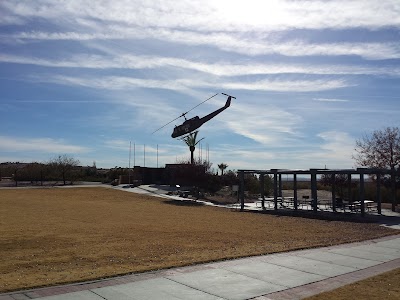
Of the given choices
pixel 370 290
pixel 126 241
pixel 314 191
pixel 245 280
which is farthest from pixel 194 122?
pixel 370 290

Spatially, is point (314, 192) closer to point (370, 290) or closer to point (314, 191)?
point (314, 191)

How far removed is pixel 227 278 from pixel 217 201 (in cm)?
2800

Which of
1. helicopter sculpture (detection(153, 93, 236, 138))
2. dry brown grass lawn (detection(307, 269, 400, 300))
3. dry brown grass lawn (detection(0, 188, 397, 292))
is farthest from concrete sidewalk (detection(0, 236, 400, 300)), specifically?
helicopter sculpture (detection(153, 93, 236, 138))

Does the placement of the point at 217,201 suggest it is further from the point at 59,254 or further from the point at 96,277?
the point at 96,277

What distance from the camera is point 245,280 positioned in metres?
8.70

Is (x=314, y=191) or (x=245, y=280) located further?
(x=314, y=191)

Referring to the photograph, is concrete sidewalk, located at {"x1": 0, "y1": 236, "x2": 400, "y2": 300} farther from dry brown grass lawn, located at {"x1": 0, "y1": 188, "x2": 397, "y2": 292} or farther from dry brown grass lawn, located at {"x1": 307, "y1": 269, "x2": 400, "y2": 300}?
dry brown grass lawn, located at {"x1": 0, "y1": 188, "x2": 397, "y2": 292}

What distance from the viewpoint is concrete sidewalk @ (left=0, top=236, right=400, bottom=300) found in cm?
752

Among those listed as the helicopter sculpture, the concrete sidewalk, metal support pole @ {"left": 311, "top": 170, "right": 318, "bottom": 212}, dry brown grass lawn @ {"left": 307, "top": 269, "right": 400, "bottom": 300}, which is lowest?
dry brown grass lawn @ {"left": 307, "top": 269, "right": 400, "bottom": 300}

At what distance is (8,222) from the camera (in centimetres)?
1866

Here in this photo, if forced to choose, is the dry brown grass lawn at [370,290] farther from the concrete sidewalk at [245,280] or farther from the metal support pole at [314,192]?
the metal support pole at [314,192]

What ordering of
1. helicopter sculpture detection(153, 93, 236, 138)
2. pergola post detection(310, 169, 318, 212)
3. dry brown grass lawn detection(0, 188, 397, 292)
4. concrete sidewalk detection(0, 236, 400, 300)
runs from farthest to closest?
helicopter sculpture detection(153, 93, 236, 138)
pergola post detection(310, 169, 318, 212)
dry brown grass lawn detection(0, 188, 397, 292)
concrete sidewalk detection(0, 236, 400, 300)

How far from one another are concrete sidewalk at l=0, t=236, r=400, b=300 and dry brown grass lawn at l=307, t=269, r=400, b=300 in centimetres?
27

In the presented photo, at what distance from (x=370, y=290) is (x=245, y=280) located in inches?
89.8
